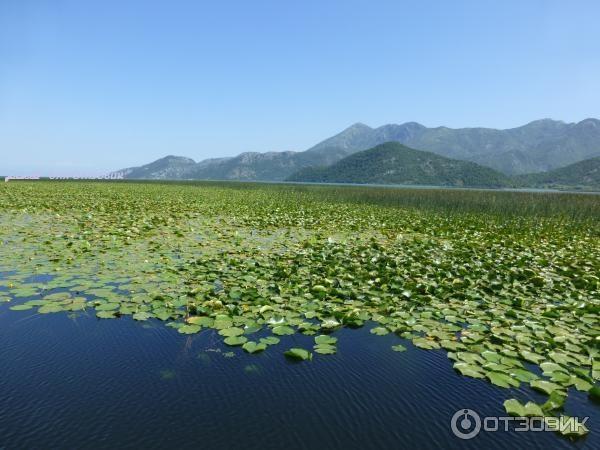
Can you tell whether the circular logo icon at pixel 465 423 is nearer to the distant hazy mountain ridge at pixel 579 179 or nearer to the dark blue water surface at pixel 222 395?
the dark blue water surface at pixel 222 395

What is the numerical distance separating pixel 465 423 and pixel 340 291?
399 centimetres

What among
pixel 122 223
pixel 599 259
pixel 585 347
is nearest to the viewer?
pixel 585 347

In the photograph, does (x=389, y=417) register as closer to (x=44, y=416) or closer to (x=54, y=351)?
(x=44, y=416)

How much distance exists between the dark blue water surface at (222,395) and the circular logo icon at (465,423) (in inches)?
3.2

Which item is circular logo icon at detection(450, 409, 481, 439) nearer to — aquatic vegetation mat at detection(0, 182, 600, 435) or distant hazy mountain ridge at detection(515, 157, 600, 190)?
aquatic vegetation mat at detection(0, 182, 600, 435)

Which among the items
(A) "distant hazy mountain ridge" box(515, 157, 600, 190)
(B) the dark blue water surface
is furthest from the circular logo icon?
(A) "distant hazy mountain ridge" box(515, 157, 600, 190)

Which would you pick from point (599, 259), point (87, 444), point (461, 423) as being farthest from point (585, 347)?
point (599, 259)

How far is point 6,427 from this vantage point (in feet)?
11.2

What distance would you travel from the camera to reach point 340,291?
25.1 feet

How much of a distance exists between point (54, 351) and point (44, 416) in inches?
63.0

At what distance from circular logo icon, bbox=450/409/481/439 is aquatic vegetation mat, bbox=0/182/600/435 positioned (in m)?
0.39

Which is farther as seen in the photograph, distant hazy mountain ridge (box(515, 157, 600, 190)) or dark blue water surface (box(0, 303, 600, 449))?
distant hazy mountain ridge (box(515, 157, 600, 190))

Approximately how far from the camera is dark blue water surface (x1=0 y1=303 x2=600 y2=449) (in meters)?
3.44

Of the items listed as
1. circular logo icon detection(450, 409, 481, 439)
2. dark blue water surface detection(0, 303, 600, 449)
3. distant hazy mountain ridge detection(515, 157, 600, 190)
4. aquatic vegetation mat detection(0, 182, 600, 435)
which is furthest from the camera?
distant hazy mountain ridge detection(515, 157, 600, 190)
